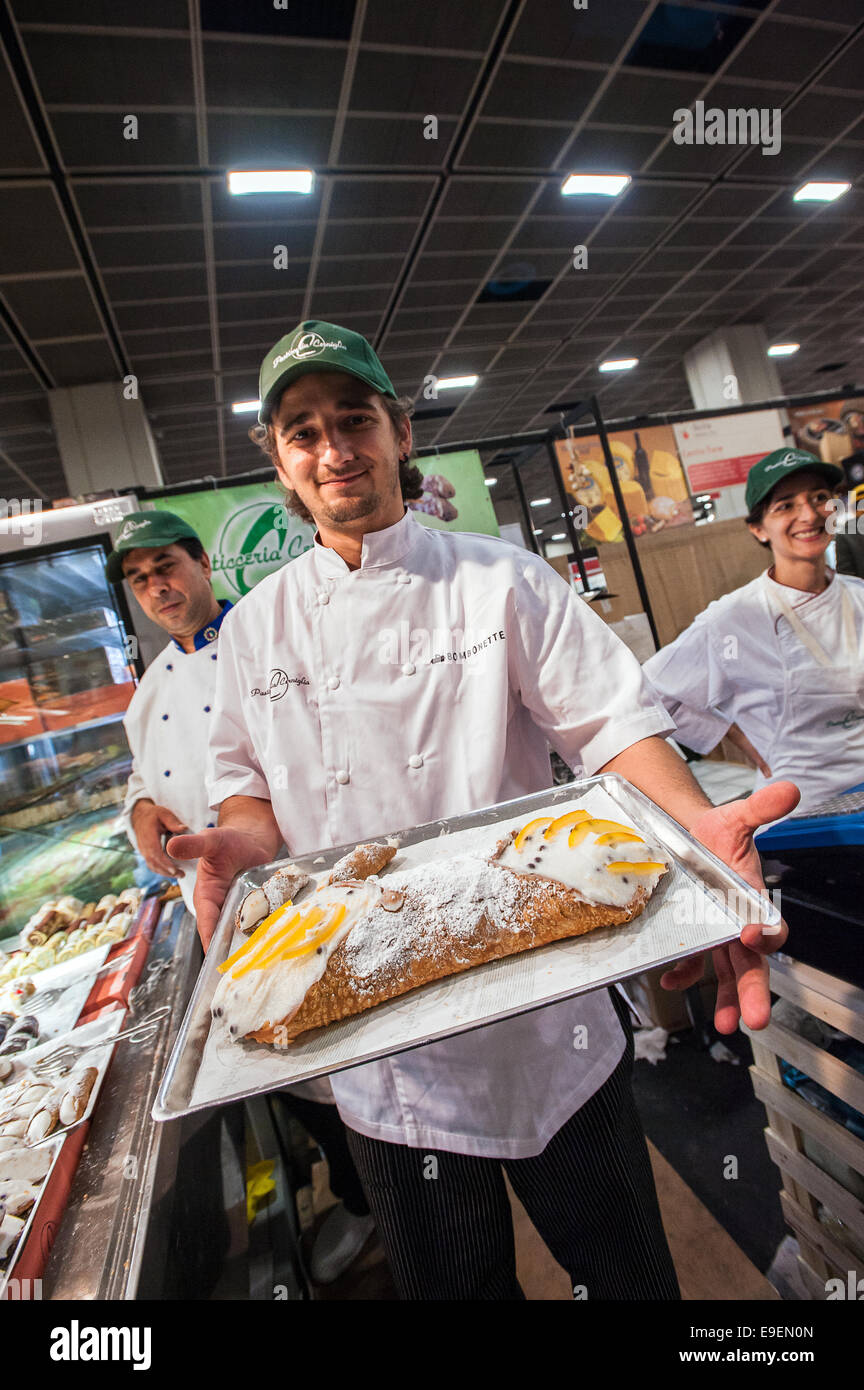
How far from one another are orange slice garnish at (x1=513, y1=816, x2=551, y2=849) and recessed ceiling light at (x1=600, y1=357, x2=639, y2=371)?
903cm

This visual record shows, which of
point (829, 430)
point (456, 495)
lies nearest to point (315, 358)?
point (456, 495)

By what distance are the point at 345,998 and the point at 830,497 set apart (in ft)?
8.40

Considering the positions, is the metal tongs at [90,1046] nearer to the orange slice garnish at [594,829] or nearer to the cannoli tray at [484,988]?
the cannoli tray at [484,988]

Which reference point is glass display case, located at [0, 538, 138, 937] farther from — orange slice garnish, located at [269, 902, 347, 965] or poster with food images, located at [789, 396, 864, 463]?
poster with food images, located at [789, 396, 864, 463]

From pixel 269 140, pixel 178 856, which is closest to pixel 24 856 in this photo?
pixel 178 856

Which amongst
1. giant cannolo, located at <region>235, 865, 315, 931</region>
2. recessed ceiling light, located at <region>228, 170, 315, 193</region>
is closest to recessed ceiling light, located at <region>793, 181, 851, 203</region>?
recessed ceiling light, located at <region>228, 170, 315, 193</region>

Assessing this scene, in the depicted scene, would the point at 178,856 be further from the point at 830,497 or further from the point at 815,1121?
the point at 830,497

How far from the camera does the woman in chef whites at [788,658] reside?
7.51 ft

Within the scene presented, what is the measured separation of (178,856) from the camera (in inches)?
38.7

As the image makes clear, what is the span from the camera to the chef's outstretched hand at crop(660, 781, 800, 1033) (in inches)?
30.1

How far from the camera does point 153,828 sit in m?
2.42

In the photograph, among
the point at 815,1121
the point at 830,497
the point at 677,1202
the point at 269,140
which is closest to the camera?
the point at 815,1121

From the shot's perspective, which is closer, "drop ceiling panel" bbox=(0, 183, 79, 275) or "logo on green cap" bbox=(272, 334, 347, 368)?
"logo on green cap" bbox=(272, 334, 347, 368)

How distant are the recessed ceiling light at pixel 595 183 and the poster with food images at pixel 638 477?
1.87 metres
